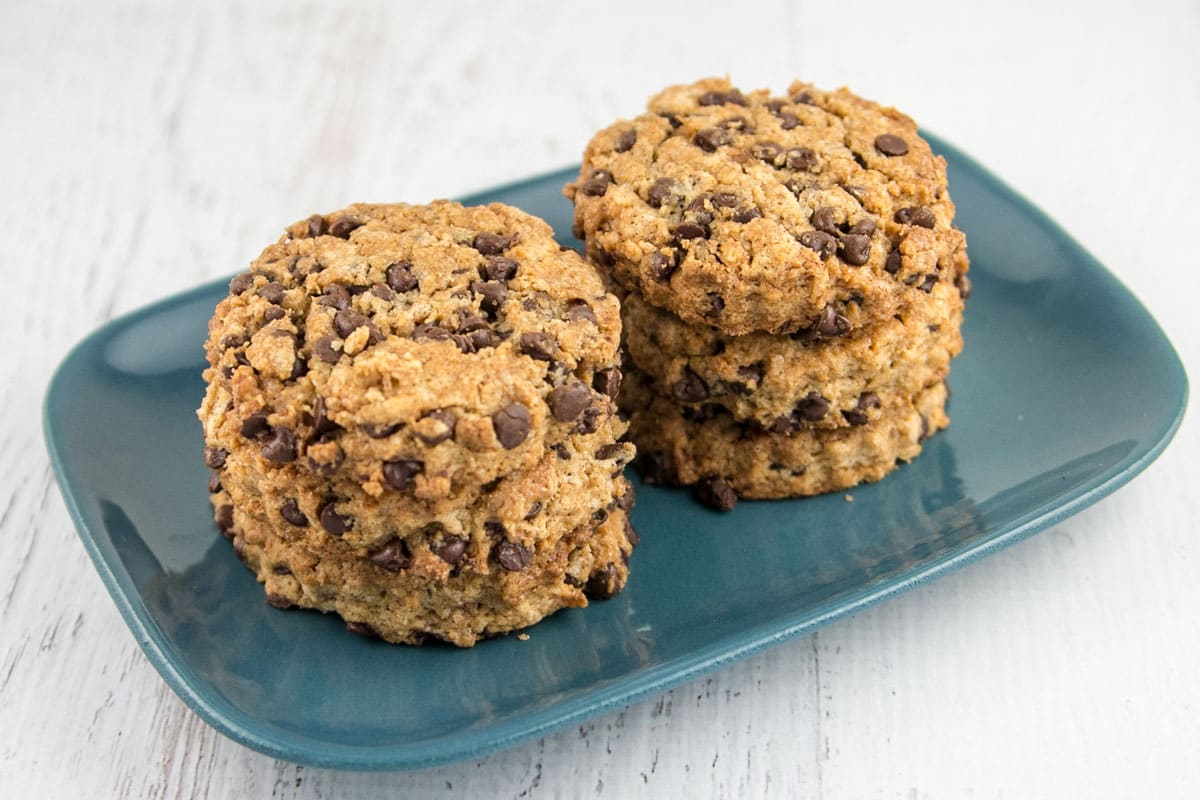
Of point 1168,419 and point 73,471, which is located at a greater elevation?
point 1168,419

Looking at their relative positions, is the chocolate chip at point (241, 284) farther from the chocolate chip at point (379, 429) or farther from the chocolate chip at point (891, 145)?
the chocolate chip at point (891, 145)

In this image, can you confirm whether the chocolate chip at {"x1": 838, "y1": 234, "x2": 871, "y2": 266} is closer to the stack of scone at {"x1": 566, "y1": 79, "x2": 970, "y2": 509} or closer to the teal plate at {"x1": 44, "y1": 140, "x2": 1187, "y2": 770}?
the stack of scone at {"x1": 566, "y1": 79, "x2": 970, "y2": 509}

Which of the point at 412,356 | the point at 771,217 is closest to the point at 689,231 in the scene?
the point at 771,217

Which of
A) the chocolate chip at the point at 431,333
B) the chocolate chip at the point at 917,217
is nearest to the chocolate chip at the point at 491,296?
the chocolate chip at the point at 431,333

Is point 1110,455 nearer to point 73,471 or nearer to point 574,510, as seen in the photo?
point 574,510

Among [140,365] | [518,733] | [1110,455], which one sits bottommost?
[140,365]

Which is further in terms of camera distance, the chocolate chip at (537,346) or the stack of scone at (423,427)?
the chocolate chip at (537,346)

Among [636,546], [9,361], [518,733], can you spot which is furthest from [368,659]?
[9,361]
